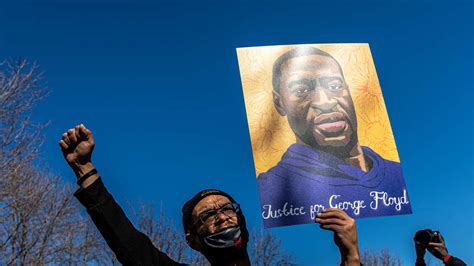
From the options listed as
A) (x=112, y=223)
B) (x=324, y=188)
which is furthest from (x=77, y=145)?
(x=324, y=188)

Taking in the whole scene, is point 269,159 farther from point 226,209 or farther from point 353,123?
point 226,209

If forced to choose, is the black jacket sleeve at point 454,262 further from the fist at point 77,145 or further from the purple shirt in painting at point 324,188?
the fist at point 77,145

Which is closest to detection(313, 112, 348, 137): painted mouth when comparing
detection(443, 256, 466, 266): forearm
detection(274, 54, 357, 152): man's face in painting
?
detection(274, 54, 357, 152): man's face in painting

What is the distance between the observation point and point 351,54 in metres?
4.52

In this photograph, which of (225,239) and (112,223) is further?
(225,239)

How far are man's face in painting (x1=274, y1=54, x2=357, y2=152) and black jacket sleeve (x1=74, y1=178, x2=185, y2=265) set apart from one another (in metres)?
2.55

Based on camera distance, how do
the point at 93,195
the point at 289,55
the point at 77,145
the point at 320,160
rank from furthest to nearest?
the point at 289,55 < the point at 320,160 < the point at 77,145 < the point at 93,195

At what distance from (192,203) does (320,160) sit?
2.03m

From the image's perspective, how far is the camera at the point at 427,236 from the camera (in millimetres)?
4391

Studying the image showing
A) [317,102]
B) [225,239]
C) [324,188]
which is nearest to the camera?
[225,239]

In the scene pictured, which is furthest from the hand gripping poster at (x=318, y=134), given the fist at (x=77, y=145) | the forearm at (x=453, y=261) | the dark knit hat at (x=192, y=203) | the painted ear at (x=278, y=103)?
the fist at (x=77, y=145)

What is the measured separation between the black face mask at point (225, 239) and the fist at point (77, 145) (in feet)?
2.25

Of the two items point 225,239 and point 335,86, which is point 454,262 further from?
point 225,239

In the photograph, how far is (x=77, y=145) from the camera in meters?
1.98
